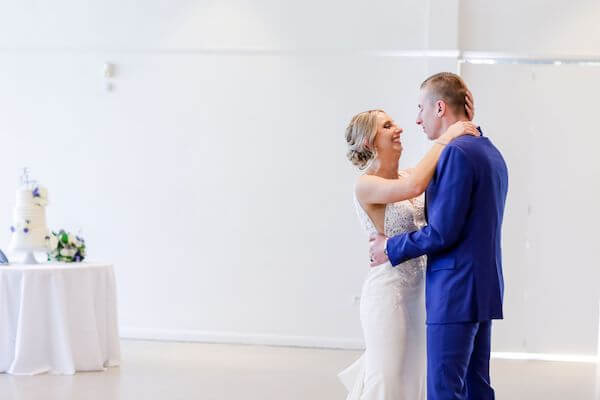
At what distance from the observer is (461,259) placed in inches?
120

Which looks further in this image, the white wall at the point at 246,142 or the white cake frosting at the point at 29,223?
the white wall at the point at 246,142

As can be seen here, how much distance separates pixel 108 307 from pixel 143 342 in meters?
1.66

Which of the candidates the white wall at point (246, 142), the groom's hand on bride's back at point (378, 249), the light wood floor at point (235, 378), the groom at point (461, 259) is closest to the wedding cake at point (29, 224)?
the light wood floor at point (235, 378)

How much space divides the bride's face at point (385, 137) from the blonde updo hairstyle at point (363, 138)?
0.05 feet

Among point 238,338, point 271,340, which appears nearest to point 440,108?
point 271,340

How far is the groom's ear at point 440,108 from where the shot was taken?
318 centimetres

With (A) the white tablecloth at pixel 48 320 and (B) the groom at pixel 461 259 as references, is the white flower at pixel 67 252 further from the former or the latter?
(B) the groom at pixel 461 259

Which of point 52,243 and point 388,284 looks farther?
point 52,243

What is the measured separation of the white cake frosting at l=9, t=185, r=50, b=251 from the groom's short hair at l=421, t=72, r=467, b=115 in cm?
403

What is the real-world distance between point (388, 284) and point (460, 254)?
445 millimetres

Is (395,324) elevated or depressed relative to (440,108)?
depressed

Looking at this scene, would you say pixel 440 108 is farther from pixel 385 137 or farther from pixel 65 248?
pixel 65 248

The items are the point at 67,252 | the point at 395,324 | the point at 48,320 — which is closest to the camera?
the point at 395,324

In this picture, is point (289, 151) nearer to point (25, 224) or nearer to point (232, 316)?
point (232, 316)
